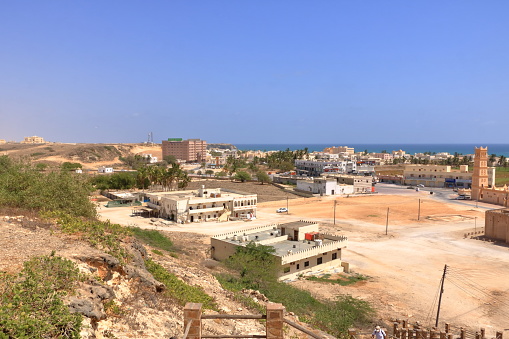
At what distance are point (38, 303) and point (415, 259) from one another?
3748 centimetres

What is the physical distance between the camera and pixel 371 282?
3148 centimetres

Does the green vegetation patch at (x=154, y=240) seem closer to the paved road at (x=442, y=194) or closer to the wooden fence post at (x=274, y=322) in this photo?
the wooden fence post at (x=274, y=322)

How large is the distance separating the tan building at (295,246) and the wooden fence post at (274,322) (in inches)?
877

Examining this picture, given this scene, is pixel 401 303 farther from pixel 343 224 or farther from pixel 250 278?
pixel 343 224

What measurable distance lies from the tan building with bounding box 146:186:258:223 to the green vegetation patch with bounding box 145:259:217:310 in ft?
132

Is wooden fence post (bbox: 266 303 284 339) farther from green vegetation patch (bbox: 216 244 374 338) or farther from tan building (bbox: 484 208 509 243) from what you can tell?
tan building (bbox: 484 208 509 243)

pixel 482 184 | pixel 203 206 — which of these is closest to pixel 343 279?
pixel 203 206

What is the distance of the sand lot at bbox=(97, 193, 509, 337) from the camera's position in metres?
26.1

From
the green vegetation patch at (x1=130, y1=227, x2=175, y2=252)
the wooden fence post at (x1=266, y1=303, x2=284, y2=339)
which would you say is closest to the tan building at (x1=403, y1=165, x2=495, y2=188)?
the green vegetation patch at (x1=130, y1=227, x2=175, y2=252)

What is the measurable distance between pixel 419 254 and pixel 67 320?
3949cm

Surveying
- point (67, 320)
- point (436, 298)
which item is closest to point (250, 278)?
point (436, 298)

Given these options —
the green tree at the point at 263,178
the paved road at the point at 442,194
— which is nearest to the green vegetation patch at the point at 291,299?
the paved road at the point at 442,194

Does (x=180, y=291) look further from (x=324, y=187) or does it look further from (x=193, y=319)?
(x=324, y=187)

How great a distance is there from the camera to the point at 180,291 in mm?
15883
